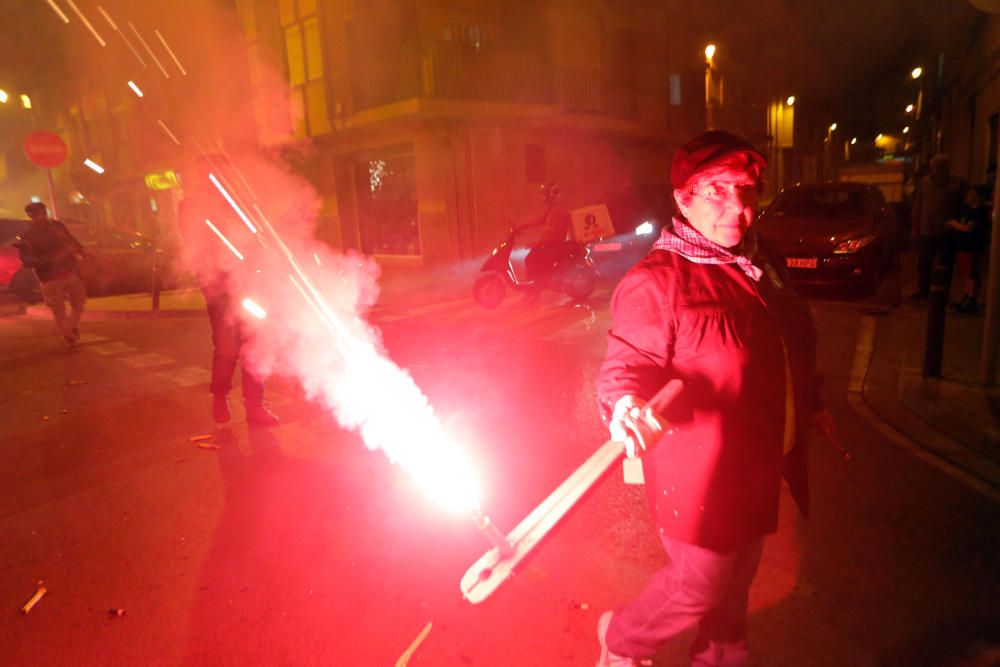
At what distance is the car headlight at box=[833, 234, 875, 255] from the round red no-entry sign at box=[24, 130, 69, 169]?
12.6m

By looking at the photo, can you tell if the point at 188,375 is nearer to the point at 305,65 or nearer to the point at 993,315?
the point at 993,315

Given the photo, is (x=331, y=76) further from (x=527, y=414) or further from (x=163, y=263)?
(x=527, y=414)

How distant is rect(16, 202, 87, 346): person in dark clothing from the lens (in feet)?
25.7

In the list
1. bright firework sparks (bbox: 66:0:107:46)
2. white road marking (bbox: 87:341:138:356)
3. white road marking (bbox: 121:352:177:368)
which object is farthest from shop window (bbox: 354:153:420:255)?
white road marking (bbox: 121:352:177:368)

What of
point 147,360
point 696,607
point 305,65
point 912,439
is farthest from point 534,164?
point 696,607

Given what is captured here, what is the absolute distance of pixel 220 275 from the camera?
4582 millimetres

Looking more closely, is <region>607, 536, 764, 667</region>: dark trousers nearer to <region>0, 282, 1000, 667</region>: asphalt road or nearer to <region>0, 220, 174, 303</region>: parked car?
<region>0, 282, 1000, 667</region>: asphalt road

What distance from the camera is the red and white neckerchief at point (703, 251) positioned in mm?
1847

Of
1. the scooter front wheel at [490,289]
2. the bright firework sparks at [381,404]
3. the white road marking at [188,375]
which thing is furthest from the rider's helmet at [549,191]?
the white road marking at [188,375]

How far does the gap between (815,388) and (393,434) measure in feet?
10.6

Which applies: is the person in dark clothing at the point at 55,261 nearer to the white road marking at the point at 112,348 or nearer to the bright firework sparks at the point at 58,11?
the white road marking at the point at 112,348

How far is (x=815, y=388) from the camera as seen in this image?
6.76ft

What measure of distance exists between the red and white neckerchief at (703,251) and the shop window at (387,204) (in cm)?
1435

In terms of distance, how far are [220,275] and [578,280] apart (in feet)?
18.2
